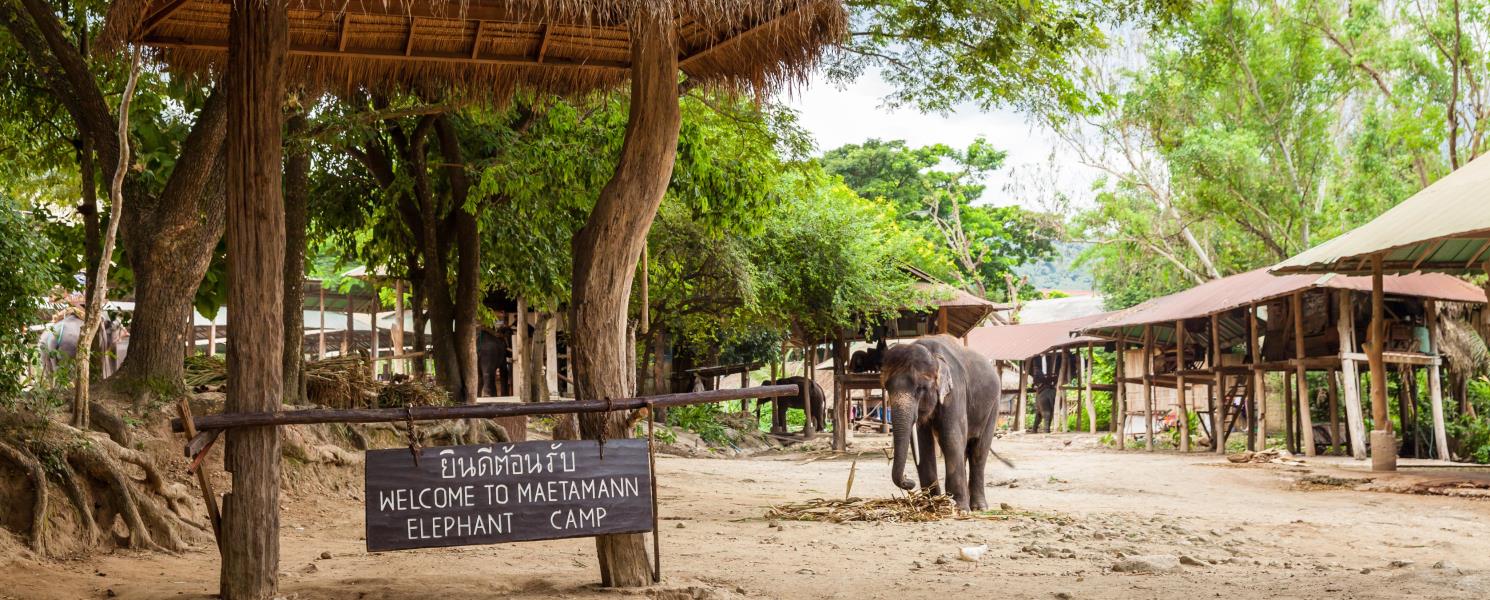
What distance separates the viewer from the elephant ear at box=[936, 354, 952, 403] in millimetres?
10656

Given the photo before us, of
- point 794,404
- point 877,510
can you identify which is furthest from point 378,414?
point 794,404

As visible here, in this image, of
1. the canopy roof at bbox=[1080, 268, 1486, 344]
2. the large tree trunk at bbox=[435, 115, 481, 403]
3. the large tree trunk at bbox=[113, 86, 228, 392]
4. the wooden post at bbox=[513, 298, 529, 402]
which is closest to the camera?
the large tree trunk at bbox=[113, 86, 228, 392]

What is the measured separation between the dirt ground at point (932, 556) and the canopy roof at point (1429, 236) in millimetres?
2930

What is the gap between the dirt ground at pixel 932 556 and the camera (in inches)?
248

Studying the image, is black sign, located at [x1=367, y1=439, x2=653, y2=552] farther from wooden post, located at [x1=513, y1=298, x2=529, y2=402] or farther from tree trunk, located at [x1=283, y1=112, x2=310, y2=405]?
wooden post, located at [x1=513, y1=298, x2=529, y2=402]

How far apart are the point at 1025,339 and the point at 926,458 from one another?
22.6 metres

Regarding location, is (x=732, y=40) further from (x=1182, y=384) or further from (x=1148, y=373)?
(x=1148, y=373)

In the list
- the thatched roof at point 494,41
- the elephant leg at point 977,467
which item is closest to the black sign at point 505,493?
the thatched roof at point 494,41

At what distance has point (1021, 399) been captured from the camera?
34.0 meters

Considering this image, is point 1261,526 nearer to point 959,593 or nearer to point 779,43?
point 959,593

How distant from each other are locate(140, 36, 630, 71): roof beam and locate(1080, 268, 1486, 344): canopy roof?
1405 cm

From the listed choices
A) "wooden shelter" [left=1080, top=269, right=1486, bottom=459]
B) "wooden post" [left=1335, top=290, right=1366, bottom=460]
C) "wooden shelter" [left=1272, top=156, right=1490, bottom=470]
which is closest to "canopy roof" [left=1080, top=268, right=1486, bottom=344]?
"wooden shelter" [left=1080, top=269, right=1486, bottom=459]

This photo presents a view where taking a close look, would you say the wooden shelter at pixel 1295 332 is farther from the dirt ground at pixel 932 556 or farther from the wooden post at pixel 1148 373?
the dirt ground at pixel 932 556

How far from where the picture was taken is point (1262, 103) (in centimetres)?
2872
